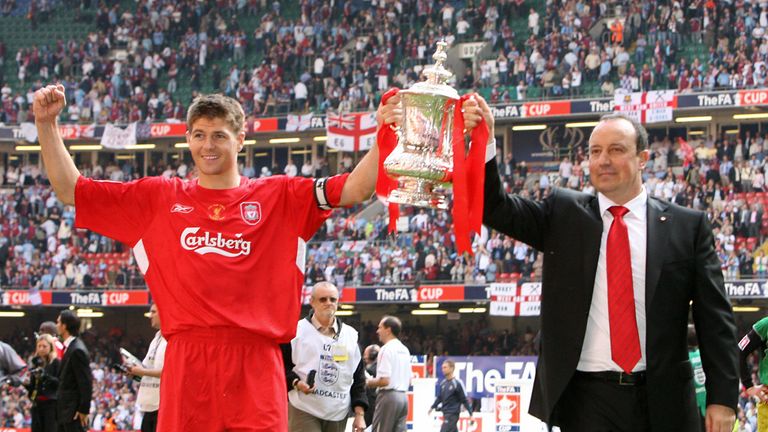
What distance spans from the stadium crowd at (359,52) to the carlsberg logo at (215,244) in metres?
32.6

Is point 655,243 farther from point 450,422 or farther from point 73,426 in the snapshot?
point 450,422

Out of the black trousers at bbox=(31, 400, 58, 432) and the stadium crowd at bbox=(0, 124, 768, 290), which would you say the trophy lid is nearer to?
the black trousers at bbox=(31, 400, 58, 432)

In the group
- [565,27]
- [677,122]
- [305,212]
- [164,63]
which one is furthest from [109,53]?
[305,212]

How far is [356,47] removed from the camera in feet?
145

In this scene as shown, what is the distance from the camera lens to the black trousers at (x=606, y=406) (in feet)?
17.7

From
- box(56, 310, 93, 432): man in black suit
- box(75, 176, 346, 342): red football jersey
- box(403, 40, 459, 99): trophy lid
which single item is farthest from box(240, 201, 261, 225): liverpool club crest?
box(56, 310, 93, 432): man in black suit

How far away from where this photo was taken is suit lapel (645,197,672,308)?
18.1 feet

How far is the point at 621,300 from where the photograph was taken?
18.0 ft

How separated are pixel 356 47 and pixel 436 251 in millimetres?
10953

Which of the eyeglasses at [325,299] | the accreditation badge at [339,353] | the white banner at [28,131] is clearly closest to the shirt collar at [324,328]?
the accreditation badge at [339,353]

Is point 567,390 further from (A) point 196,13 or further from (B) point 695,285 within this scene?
(A) point 196,13

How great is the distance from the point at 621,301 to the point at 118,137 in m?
39.0

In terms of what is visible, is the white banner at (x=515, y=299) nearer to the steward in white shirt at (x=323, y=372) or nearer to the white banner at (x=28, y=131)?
the white banner at (x=28, y=131)

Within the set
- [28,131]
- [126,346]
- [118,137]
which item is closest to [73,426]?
[126,346]
